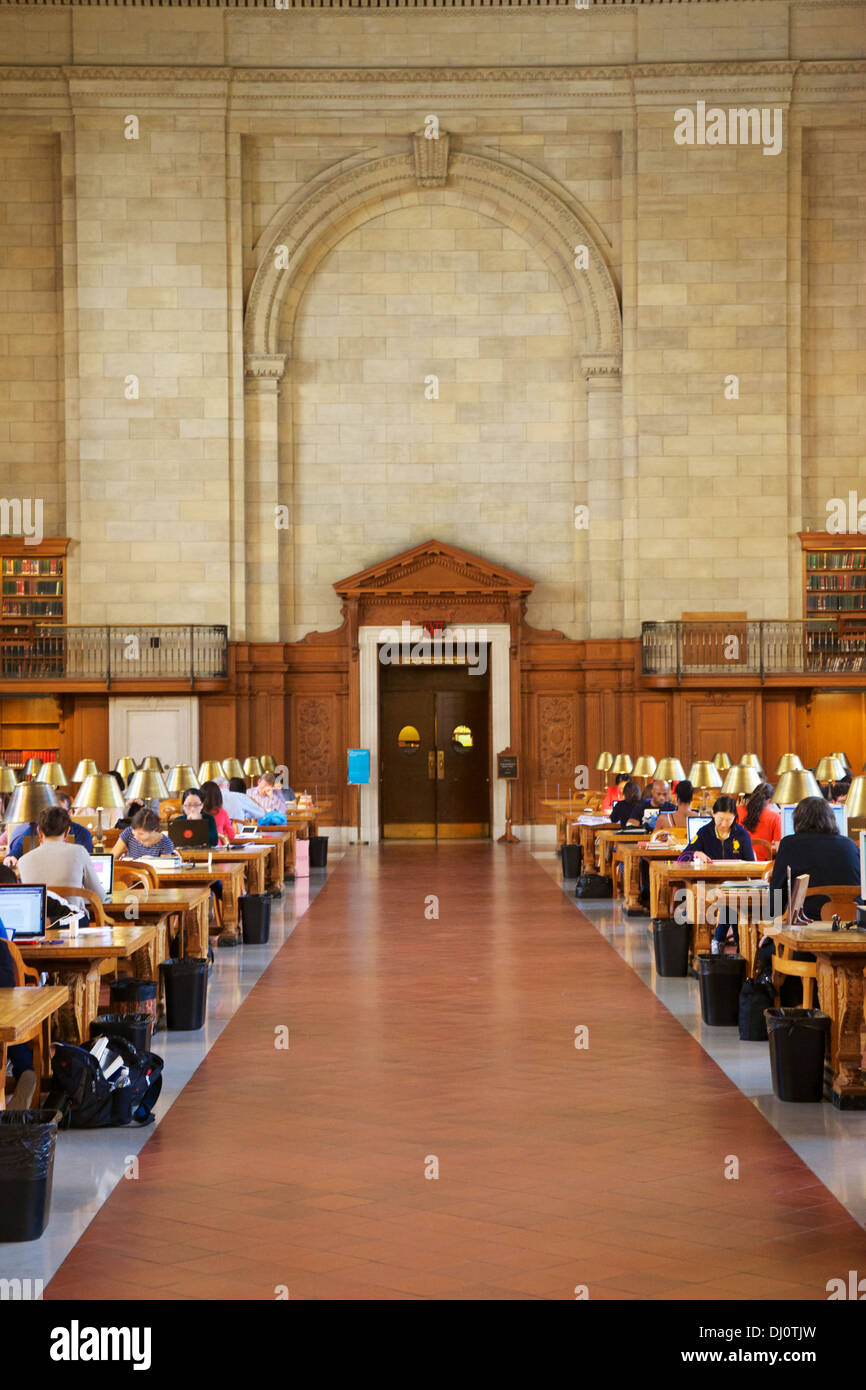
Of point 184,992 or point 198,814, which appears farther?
point 198,814

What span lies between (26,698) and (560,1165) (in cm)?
1838

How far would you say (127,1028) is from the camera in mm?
7230

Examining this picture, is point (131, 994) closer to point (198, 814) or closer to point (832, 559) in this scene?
point (198, 814)

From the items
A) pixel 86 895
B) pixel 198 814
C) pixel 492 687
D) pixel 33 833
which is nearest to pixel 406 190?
pixel 492 687

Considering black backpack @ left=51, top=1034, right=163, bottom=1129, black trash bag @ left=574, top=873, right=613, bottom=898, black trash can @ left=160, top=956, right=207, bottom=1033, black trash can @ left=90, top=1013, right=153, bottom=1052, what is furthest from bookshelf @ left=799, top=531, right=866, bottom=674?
black backpack @ left=51, top=1034, right=163, bottom=1129

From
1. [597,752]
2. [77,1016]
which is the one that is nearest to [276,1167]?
[77,1016]

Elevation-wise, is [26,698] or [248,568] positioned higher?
[248,568]

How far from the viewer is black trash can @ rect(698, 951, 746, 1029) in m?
8.66

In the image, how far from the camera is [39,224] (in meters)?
23.4

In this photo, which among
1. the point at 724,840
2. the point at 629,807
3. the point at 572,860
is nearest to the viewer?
the point at 724,840

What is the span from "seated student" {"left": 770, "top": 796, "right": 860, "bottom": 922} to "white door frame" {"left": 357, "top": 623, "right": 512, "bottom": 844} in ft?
50.3

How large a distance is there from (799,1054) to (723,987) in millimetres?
1825

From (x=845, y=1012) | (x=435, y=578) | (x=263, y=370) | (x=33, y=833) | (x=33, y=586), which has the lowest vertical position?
(x=845, y=1012)
